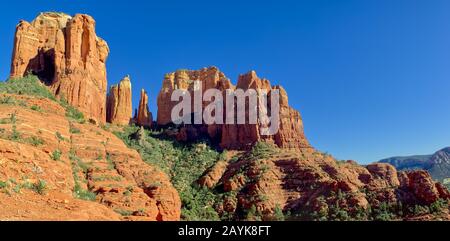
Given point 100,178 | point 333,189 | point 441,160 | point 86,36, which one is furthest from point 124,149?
point 441,160

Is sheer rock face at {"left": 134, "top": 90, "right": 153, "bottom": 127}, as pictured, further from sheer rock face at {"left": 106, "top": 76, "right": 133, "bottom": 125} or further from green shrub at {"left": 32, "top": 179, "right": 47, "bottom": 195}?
green shrub at {"left": 32, "top": 179, "right": 47, "bottom": 195}

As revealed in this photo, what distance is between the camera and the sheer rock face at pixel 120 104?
81.4m

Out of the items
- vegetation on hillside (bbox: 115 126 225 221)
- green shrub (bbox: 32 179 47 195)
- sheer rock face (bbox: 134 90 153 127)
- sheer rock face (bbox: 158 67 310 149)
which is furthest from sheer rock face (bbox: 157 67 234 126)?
green shrub (bbox: 32 179 47 195)

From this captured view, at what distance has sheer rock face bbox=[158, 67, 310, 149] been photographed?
79250 mm

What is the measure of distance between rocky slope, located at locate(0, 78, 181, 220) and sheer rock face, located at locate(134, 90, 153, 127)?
108ft

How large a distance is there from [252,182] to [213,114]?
29.7m

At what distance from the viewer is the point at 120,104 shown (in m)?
82.4

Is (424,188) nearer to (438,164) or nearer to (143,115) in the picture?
(143,115)

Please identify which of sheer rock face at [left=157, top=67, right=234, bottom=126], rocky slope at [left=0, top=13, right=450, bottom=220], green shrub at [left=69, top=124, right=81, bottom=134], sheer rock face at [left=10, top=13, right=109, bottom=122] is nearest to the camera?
rocky slope at [left=0, top=13, right=450, bottom=220]

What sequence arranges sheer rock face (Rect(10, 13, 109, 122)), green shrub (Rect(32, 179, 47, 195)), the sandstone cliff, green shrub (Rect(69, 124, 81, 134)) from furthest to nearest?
1. sheer rock face (Rect(10, 13, 109, 122))
2. green shrub (Rect(69, 124, 81, 134))
3. green shrub (Rect(32, 179, 47, 195))
4. the sandstone cliff
